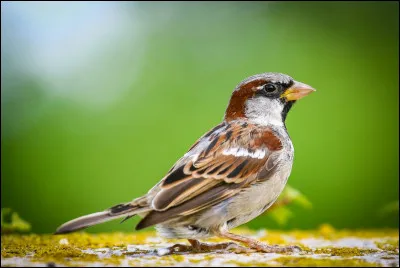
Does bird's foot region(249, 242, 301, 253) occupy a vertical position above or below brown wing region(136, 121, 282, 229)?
below

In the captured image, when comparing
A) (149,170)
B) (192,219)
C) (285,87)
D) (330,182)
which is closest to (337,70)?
(330,182)

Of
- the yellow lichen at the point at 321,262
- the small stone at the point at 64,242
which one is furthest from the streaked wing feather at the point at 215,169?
the small stone at the point at 64,242

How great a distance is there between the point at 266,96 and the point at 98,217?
1.24m

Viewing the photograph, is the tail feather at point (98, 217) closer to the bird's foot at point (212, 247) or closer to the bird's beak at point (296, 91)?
the bird's foot at point (212, 247)

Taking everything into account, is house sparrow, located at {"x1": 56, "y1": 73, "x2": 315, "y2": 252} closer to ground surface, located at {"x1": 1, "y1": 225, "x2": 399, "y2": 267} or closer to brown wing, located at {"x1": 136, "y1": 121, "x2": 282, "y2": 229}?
brown wing, located at {"x1": 136, "y1": 121, "x2": 282, "y2": 229}

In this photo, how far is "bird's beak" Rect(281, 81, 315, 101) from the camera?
3477mm

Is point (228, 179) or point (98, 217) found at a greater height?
point (228, 179)

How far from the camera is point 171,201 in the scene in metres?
2.89

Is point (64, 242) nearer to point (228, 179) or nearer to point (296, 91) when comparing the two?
point (228, 179)

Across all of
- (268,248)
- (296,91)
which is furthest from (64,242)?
(296,91)

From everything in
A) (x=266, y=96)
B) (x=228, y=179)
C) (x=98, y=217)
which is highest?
(x=266, y=96)

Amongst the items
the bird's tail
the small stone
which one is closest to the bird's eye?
the bird's tail

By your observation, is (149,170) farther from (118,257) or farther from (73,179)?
(118,257)

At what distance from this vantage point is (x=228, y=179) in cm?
305
